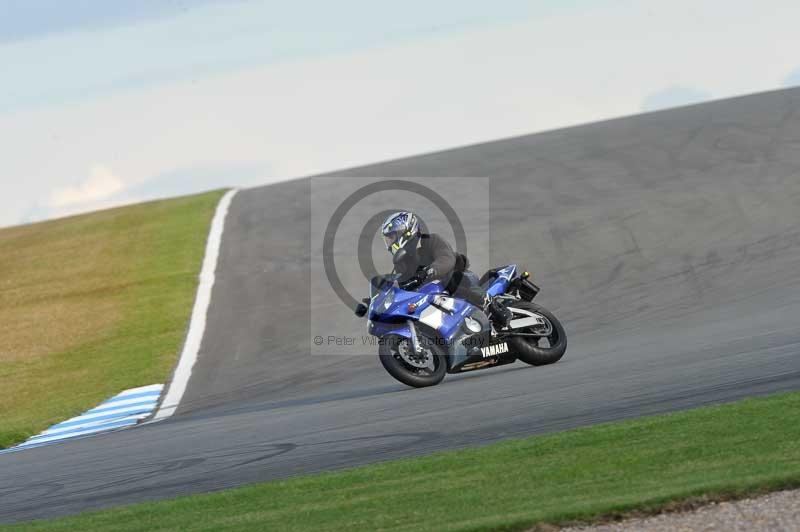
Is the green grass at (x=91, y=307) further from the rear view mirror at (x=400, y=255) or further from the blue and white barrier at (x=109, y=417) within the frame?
the rear view mirror at (x=400, y=255)

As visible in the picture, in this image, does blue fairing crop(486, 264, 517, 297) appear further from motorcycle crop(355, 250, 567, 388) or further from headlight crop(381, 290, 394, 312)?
headlight crop(381, 290, 394, 312)

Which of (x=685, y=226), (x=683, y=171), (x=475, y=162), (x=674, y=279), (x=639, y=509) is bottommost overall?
(x=639, y=509)

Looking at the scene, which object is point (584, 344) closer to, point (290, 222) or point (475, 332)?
point (475, 332)

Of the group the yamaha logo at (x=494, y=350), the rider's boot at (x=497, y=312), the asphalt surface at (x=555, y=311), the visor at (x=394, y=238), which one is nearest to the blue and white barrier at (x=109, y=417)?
the asphalt surface at (x=555, y=311)

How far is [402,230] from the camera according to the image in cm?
1256

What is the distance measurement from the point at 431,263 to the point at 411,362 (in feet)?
3.43

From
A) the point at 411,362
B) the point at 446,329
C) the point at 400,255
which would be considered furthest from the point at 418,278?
the point at 411,362

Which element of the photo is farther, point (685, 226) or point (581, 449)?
point (685, 226)

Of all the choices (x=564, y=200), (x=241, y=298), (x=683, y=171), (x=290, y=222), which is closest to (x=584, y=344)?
(x=241, y=298)

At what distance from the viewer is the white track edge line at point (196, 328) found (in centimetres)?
1620

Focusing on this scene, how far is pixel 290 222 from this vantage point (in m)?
29.9

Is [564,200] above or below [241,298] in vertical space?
above

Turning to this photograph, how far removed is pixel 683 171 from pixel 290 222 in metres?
9.40

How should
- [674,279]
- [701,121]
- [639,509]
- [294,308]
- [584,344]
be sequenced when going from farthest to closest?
[701,121], [294,308], [674,279], [584,344], [639,509]
